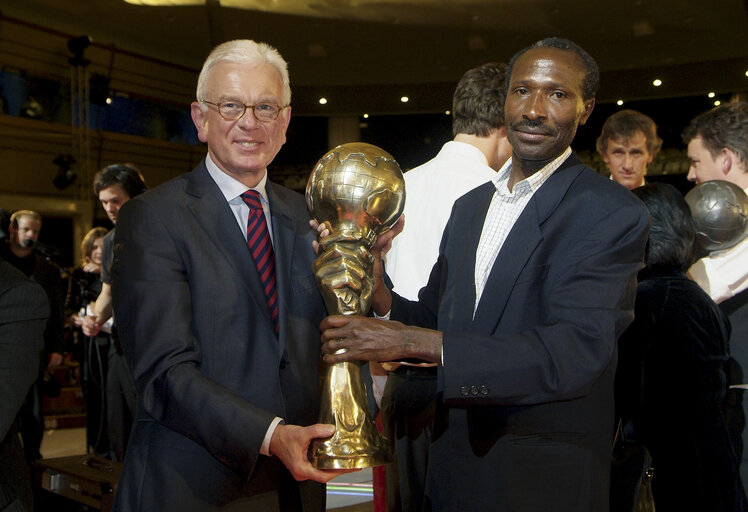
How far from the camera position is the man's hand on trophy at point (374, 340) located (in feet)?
4.99

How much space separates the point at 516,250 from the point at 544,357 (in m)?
0.24

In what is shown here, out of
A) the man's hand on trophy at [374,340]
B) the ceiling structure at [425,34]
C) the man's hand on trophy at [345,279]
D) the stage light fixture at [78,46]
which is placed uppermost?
the ceiling structure at [425,34]

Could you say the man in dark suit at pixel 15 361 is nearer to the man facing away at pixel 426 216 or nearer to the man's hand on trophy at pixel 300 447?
the man's hand on trophy at pixel 300 447

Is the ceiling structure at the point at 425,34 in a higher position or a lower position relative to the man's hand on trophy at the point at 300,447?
higher

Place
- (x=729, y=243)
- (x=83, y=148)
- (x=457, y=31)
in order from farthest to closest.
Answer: (x=457, y=31) < (x=83, y=148) < (x=729, y=243)

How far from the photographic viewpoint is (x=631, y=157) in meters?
A: 4.01

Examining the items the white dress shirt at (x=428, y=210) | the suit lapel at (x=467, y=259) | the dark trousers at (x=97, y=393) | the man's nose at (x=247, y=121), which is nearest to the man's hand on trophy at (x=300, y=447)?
the suit lapel at (x=467, y=259)

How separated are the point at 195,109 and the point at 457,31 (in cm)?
1066

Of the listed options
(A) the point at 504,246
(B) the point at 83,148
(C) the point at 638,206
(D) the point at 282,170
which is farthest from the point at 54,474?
(D) the point at 282,170

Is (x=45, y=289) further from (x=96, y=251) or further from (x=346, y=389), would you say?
(x=346, y=389)

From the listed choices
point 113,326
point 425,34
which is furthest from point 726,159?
point 425,34

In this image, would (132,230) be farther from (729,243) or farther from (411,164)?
(411,164)

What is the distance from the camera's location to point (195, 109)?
5.86 ft

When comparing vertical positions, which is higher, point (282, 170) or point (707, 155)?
point (282, 170)
